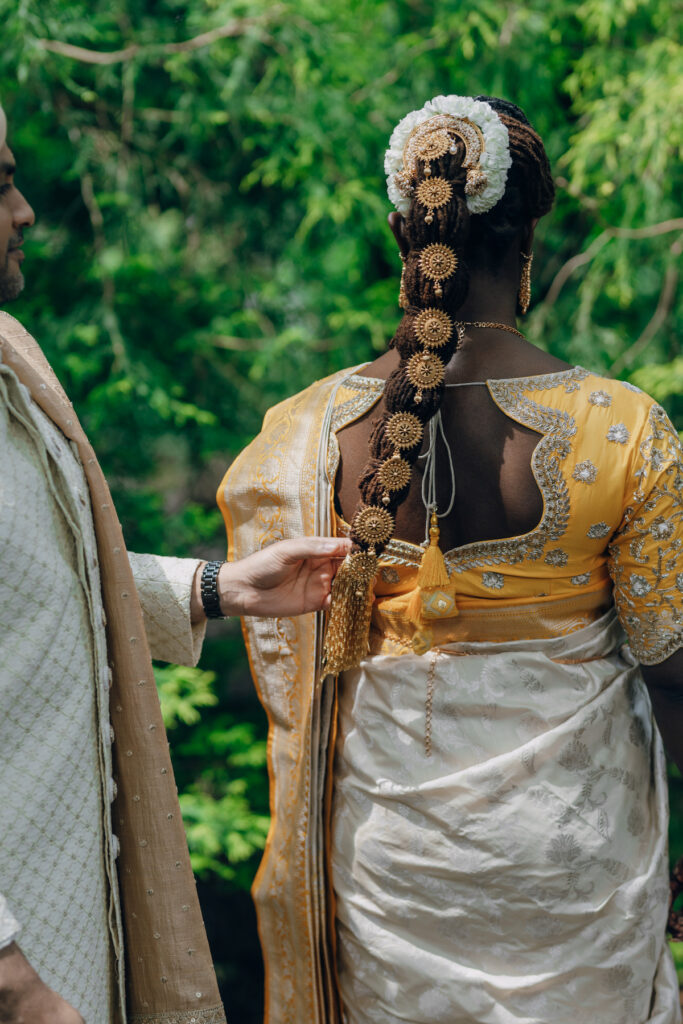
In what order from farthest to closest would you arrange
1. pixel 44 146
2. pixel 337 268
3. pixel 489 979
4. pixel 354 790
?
pixel 337 268, pixel 44 146, pixel 354 790, pixel 489 979

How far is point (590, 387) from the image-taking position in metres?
1.76

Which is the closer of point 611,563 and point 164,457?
point 611,563

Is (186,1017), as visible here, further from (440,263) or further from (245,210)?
(245,210)

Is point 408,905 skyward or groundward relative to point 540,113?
groundward

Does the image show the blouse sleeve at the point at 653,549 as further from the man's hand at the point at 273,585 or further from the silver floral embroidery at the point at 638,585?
the man's hand at the point at 273,585

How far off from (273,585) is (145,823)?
51 cm

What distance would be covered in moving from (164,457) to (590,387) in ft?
9.02

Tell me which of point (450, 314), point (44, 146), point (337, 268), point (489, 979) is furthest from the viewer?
point (337, 268)

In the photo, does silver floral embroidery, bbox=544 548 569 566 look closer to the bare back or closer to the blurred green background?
the bare back

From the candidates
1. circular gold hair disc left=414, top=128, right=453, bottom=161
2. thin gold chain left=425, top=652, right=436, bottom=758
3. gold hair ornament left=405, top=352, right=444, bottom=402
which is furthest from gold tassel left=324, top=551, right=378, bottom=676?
circular gold hair disc left=414, top=128, right=453, bottom=161

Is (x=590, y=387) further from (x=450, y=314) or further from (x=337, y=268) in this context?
(x=337, y=268)

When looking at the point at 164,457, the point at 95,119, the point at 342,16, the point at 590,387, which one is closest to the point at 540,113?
the point at 342,16

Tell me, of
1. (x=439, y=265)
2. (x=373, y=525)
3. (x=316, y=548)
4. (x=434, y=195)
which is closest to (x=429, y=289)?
(x=439, y=265)

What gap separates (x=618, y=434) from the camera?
1735 mm
